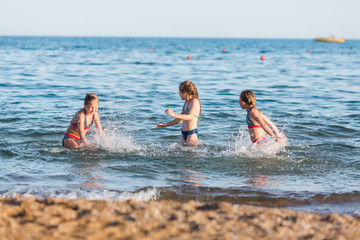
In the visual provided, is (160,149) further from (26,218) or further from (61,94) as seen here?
(61,94)

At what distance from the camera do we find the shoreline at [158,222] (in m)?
4.35

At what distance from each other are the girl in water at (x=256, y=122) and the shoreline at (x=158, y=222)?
318 cm

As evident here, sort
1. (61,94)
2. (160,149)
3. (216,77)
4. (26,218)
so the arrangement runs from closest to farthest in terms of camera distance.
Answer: (26,218) → (160,149) → (61,94) → (216,77)

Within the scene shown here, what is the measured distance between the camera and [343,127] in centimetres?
1234

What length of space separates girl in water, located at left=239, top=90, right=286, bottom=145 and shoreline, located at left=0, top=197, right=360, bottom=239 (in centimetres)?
318

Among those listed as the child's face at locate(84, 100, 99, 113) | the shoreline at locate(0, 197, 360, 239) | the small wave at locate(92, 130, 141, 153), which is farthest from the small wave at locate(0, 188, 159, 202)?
the small wave at locate(92, 130, 141, 153)

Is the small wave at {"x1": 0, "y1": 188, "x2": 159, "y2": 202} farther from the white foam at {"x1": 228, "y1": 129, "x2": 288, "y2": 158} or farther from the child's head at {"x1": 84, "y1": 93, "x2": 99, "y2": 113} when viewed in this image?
the white foam at {"x1": 228, "y1": 129, "x2": 288, "y2": 158}

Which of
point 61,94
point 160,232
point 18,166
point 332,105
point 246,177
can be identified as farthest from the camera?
point 61,94

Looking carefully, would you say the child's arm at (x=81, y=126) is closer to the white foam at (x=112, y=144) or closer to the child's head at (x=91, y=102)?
the child's head at (x=91, y=102)

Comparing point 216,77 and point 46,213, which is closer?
point 46,213

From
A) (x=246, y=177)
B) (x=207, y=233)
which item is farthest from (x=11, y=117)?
(x=207, y=233)

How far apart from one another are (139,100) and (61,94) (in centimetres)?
365

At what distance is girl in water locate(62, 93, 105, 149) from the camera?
8.71 m

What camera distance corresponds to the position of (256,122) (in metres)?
8.77
